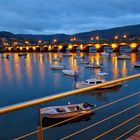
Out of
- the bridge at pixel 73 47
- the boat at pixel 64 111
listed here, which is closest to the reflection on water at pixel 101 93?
the boat at pixel 64 111

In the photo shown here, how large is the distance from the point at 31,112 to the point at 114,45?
278ft

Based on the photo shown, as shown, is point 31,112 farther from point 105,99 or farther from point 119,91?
point 119,91

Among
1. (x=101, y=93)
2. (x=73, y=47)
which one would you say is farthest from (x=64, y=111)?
(x=73, y=47)

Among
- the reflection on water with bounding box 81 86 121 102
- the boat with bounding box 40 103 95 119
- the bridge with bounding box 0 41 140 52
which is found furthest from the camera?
the bridge with bounding box 0 41 140 52

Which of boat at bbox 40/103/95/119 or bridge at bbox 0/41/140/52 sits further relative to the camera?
bridge at bbox 0/41/140/52

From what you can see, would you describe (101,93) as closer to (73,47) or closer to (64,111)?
(64,111)

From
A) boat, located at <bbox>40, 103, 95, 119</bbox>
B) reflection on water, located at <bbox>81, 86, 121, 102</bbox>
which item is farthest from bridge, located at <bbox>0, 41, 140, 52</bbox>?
boat, located at <bbox>40, 103, 95, 119</bbox>

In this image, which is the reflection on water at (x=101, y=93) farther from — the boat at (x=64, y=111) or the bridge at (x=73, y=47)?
the bridge at (x=73, y=47)

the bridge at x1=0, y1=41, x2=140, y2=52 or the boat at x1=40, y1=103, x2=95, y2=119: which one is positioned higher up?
the bridge at x1=0, y1=41, x2=140, y2=52

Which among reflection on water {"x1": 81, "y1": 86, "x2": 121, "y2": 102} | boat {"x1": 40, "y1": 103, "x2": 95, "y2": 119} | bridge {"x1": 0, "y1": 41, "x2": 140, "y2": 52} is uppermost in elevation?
bridge {"x1": 0, "y1": 41, "x2": 140, "y2": 52}

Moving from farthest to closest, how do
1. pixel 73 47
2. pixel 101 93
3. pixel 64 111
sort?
1. pixel 73 47
2. pixel 101 93
3. pixel 64 111

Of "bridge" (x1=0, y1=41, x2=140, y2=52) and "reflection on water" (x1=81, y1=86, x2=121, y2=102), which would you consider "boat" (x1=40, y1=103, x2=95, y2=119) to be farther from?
"bridge" (x1=0, y1=41, x2=140, y2=52)

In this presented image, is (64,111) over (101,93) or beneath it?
over

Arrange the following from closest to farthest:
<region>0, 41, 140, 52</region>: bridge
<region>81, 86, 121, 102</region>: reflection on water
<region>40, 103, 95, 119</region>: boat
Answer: <region>40, 103, 95, 119</region>: boat → <region>81, 86, 121, 102</region>: reflection on water → <region>0, 41, 140, 52</region>: bridge
